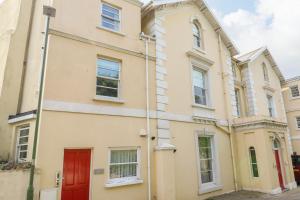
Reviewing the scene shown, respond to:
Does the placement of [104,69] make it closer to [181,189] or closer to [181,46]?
[181,46]

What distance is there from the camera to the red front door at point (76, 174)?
8156 mm

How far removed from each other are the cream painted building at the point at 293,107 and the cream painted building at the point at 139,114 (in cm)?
1139

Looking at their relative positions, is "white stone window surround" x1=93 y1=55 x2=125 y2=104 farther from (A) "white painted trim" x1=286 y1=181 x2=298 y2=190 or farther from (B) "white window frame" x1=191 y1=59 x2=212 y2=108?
(A) "white painted trim" x1=286 y1=181 x2=298 y2=190

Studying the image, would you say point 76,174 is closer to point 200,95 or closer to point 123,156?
point 123,156

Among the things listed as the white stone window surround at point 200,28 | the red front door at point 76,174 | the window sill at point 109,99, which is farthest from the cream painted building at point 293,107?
the red front door at point 76,174

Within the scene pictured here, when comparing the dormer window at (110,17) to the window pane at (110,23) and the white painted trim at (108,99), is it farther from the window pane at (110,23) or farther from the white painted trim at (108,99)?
the white painted trim at (108,99)

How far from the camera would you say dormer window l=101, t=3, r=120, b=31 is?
1084 cm

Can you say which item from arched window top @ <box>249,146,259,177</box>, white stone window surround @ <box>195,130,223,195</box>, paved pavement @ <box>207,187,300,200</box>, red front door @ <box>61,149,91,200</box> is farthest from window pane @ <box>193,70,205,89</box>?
red front door @ <box>61,149,91,200</box>

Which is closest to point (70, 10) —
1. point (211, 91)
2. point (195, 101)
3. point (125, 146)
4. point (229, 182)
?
point (125, 146)

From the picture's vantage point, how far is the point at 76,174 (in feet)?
27.7

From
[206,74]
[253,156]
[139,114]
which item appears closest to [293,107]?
[253,156]

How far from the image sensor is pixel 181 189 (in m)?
10.9

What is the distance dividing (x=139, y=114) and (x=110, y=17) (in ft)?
16.0

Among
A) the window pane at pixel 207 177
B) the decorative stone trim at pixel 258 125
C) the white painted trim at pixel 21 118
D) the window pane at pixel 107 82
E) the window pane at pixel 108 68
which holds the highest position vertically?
the window pane at pixel 108 68
